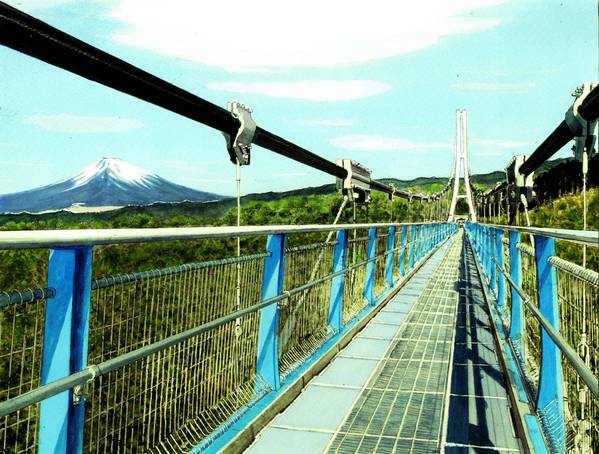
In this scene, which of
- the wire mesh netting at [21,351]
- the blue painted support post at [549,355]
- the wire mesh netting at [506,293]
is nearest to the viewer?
the wire mesh netting at [21,351]

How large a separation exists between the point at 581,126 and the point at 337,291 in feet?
7.65

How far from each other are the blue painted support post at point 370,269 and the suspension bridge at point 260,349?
920 millimetres

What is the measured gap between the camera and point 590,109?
4.69 meters

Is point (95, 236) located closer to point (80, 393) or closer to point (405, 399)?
point (80, 393)

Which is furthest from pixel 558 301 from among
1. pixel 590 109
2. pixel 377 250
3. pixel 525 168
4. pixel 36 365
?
pixel 525 168

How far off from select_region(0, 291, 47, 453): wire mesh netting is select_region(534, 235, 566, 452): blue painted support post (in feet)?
6.60

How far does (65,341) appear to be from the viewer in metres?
1.70

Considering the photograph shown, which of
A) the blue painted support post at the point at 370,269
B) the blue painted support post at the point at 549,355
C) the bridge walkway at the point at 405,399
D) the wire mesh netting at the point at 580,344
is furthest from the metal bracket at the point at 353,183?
the wire mesh netting at the point at 580,344

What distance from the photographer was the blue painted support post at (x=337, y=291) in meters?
5.41

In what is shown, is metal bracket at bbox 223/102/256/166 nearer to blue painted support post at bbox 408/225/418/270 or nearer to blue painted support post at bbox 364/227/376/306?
blue painted support post at bbox 364/227/376/306

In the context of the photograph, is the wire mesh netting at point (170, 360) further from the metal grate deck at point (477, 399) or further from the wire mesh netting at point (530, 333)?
the wire mesh netting at point (530, 333)

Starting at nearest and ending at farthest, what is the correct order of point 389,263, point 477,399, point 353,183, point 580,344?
point 580,344
point 477,399
point 353,183
point 389,263

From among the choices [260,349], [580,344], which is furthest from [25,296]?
[260,349]

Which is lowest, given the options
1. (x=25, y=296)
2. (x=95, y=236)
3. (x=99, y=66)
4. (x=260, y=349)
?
(x=260, y=349)
